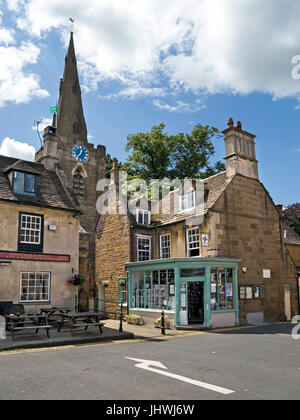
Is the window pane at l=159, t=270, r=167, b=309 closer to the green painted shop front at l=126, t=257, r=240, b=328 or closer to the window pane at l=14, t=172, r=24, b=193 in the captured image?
the green painted shop front at l=126, t=257, r=240, b=328

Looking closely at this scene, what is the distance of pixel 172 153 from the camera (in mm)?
38094

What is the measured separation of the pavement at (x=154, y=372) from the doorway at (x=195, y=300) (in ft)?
23.3

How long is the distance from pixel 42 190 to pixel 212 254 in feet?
31.8

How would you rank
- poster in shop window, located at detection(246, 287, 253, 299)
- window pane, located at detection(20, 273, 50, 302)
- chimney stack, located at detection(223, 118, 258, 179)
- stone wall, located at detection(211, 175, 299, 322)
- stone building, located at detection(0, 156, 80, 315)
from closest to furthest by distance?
stone building, located at detection(0, 156, 80, 315), window pane, located at detection(20, 273, 50, 302), stone wall, located at detection(211, 175, 299, 322), poster in shop window, located at detection(246, 287, 253, 299), chimney stack, located at detection(223, 118, 258, 179)

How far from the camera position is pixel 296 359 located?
970 centimetres

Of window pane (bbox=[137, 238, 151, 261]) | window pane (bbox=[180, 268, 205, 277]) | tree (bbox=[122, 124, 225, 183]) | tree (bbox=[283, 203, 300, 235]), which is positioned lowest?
window pane (bbox=[180, 268, 205, 277])

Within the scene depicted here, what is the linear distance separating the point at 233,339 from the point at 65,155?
1152 inches

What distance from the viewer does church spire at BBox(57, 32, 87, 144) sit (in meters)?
41.8

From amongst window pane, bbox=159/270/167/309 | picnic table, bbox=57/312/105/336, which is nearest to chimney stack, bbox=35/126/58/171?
window pane, bbox=159/270/167/309

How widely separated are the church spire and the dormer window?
22.5m

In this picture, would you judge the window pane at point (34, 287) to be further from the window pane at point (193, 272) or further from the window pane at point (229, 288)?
the window pane at point (229, 288)

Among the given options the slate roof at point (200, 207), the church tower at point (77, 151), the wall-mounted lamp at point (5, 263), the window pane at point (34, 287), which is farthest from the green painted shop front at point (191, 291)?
the church tower at point (77, 151)
